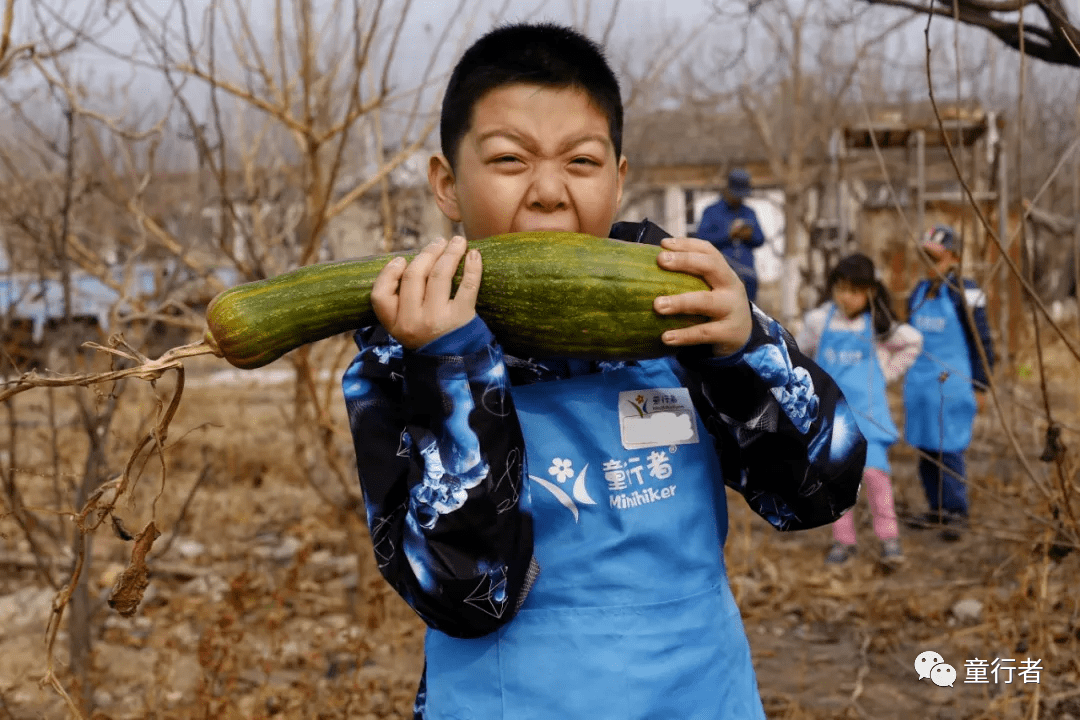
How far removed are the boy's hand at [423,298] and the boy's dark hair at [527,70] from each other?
0.42 m

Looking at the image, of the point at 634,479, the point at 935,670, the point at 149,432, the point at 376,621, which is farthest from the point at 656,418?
the point at 376,621

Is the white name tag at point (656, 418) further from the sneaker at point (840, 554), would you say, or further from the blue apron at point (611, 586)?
the sneaker at point (840, 554)

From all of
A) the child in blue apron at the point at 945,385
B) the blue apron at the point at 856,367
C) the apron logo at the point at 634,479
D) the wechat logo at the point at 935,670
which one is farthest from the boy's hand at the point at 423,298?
the child in blue apron at the point at 945,385

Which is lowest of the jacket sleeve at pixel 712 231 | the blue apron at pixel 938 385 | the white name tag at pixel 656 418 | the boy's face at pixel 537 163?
the blue apron at pixel 938 385

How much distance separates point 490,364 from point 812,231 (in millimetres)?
12533

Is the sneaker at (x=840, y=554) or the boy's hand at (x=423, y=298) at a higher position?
the boy's hand at (x=423, y=298)

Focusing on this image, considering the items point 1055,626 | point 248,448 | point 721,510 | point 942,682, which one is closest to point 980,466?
point 1055,626

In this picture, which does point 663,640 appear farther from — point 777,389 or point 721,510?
point 777,389

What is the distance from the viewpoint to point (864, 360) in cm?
612

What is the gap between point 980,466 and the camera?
347 inches

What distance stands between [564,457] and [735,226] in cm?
722

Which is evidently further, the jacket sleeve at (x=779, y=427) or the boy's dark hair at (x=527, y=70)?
the boy's dark hair at (x=527, y=70)

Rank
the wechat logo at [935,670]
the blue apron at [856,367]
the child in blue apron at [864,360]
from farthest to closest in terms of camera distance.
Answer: the blue apron at [856,367] → the child in blue apron at [864,360] → the wechat logo at [935,670]

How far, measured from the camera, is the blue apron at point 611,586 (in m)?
1.62
